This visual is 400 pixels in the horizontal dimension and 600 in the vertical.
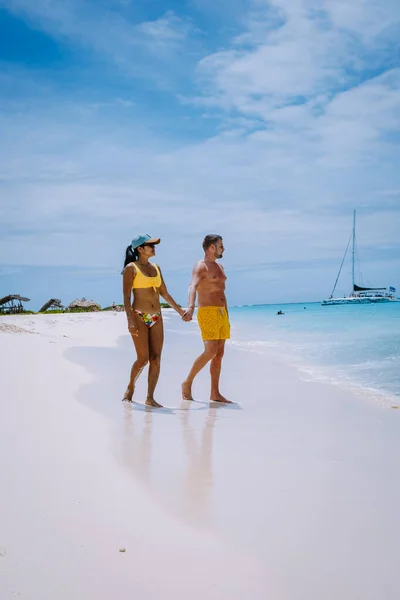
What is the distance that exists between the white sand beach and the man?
2.31 ft

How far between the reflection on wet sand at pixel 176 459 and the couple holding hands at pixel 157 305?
0.76 m

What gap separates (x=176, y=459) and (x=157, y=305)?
259cm

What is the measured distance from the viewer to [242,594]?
1.97 m

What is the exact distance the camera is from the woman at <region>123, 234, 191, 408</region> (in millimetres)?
5848

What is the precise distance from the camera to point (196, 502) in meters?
2.81

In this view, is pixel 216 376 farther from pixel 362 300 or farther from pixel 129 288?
pixel 362 300

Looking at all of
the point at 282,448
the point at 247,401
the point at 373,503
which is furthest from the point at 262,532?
the point at 247,401

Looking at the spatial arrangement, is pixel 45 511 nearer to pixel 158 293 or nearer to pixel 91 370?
pixel 158 293

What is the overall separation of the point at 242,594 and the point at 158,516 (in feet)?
2.36

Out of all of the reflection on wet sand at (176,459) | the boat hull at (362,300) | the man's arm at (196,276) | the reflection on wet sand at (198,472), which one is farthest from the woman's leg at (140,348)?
the boat hull at (362,300)

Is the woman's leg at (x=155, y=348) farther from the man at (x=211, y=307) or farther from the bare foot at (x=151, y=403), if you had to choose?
the man at (x=211, y=307)

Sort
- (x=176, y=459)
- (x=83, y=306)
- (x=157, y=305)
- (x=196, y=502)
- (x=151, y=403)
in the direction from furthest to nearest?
(x=83, y=306)
(x=157, y=305)
(x=151, y=403)
(x=176, y=459)
(x=196, y=502)

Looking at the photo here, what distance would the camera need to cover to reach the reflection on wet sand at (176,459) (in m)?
2.82

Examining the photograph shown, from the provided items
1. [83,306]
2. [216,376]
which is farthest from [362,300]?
[216,376]
